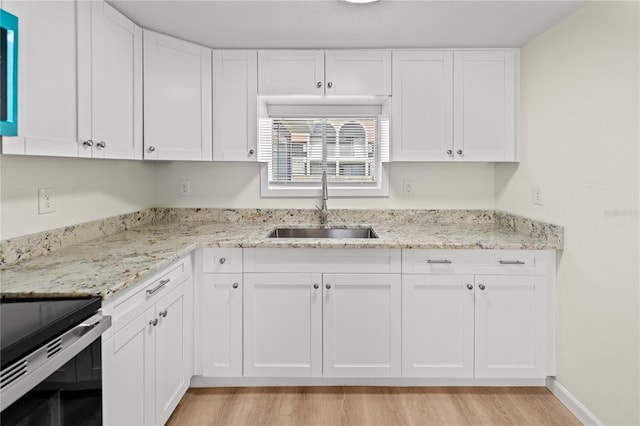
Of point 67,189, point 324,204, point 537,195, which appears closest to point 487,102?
point 537,195

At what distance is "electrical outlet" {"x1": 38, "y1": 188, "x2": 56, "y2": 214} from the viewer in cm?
186

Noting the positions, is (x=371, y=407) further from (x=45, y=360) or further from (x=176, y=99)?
(x=176, y=99)

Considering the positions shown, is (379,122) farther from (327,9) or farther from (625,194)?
(625,194)

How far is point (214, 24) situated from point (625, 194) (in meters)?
2.23

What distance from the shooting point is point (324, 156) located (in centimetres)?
313

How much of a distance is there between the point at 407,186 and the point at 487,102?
79cm

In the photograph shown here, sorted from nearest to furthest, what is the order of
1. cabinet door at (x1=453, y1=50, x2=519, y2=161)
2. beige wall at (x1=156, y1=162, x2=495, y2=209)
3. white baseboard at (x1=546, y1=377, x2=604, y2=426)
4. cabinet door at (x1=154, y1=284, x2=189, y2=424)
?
cabinet door at (x1=154, y1=284, x2=189, y2=424) → white baseboard at (x1=546, y1=377, x2=604, y2=426) → cabinet door at (x1=453, y1=50, x2=519, y2=161) → beige wall at (x1=156, y1=162, x2=495, y2=209)

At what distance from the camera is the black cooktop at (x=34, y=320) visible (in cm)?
96

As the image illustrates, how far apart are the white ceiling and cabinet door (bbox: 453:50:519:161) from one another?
10cm

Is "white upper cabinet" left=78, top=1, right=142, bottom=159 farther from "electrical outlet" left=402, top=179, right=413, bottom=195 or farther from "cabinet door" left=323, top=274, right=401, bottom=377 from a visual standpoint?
"electrical outlet" left=402, top=179, right=413, bottom=195

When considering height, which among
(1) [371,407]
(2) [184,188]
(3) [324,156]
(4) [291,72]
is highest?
(4) [291,72]

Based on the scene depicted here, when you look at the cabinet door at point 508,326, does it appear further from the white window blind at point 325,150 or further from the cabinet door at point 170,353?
the cabinet door at point 170,353

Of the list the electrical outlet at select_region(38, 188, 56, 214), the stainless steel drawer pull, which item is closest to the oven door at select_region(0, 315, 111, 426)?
the stainless steel drawer pull

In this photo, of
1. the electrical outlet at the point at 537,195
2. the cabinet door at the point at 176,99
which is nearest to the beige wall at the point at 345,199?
the cabinet door at the point at 176,99
